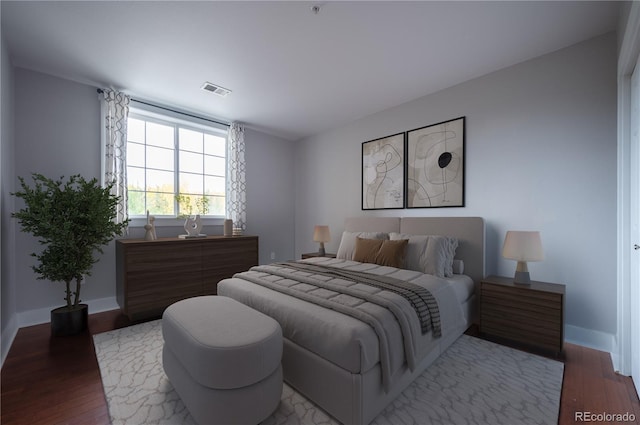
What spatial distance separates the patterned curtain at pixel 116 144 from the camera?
3186 millimetres

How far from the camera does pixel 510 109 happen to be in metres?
2.76

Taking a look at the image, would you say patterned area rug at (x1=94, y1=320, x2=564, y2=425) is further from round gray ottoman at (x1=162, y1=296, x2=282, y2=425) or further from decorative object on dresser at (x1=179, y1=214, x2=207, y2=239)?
decorative object on dresser at (x1=179, y1=214, x2=207, y2=239)

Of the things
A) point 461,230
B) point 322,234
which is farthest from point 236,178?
point 461,230

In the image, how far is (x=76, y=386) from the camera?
71.4 inches

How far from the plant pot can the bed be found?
1496 millimetres

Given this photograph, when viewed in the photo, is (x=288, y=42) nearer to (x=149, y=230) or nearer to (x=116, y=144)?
(x=116, y=144)

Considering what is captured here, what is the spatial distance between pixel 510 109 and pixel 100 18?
12.7ft

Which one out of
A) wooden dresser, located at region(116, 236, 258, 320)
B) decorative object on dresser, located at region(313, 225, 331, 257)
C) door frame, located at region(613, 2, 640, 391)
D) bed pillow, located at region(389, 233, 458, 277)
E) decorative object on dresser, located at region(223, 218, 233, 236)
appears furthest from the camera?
decorative object on dresser, located at region(313, 225, 331, 257)

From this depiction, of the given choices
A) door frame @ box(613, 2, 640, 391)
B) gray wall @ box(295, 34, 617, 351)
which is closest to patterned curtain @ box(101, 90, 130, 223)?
gray wall @ box(295, 34, 617, 351)

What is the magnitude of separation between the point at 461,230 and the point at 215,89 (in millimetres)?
3401

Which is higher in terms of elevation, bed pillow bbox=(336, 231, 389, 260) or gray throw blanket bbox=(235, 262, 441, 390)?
bed pillow bbox=(336, 231, 389, 260)

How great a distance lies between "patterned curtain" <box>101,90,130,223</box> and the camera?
319 centimetres

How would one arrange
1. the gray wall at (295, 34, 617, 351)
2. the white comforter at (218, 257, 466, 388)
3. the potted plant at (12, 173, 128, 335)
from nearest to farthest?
the white comforter at (218, 257, 466, 388) → the gray wall at (295, 34, 617, 351) → the potted plant at (12, 173, 128, 335)

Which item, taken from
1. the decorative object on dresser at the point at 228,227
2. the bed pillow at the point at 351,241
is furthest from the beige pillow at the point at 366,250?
the decorative object on dresser at the point at 228,227
